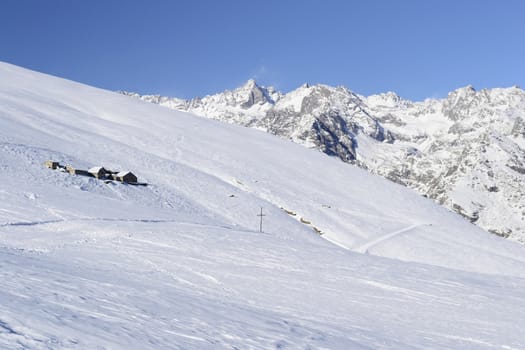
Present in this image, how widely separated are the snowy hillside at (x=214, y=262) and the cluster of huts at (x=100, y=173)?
148 centimetres

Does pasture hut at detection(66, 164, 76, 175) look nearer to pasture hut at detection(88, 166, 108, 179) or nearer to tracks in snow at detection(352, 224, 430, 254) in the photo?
pasture hut at detection(88, 166, 108, 179)

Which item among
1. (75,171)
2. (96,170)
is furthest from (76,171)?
(96,170)

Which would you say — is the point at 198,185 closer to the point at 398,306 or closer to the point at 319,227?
the point at 319,227

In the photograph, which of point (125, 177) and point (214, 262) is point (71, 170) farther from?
point (214, 262)

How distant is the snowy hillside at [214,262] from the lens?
9.79 m

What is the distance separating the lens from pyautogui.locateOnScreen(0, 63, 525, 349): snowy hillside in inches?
385

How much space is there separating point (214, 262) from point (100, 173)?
38.4 metres

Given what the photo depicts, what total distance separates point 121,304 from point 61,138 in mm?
66148

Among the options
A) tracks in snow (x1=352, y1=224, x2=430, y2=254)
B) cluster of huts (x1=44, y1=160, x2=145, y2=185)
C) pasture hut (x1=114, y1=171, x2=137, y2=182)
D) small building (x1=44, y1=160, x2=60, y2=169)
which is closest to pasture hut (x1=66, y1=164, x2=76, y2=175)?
cluster of huts (x1=44, y1=160, x2=145, y2=185)

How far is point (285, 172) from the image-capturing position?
86.4 meters

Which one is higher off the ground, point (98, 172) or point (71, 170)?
point (98, 172)

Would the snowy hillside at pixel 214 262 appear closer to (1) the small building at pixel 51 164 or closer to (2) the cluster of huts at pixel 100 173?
(1) the small building at pixel 51 164

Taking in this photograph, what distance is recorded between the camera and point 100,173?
56.7 meters

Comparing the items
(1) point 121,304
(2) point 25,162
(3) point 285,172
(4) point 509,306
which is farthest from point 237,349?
(3) point 285,172
